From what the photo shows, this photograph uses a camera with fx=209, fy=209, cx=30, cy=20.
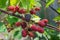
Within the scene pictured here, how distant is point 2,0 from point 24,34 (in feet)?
0.63

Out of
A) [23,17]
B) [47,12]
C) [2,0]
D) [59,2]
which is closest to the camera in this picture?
[23,17]

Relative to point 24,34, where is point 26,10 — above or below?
above

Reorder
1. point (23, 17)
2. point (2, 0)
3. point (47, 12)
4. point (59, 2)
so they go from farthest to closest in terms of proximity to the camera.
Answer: point (47, 12), point (59, 2), point (2, 0), point (23, 17)

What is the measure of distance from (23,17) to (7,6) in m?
0.18

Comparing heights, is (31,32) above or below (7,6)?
below

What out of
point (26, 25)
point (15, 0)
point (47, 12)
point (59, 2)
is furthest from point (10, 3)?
point (47, 12)

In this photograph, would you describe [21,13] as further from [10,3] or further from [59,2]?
[59,2]

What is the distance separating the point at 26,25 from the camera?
0.86 meters

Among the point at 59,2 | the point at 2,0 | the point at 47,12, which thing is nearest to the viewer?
the point at 2,0

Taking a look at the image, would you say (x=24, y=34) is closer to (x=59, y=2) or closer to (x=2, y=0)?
(x=2, y=0)

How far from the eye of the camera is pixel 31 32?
2.89 feet

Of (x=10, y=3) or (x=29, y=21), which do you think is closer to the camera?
(x=29, y=21)

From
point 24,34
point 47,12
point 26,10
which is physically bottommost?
point 24,34

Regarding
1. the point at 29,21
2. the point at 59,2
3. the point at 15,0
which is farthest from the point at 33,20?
the point at 59,2
